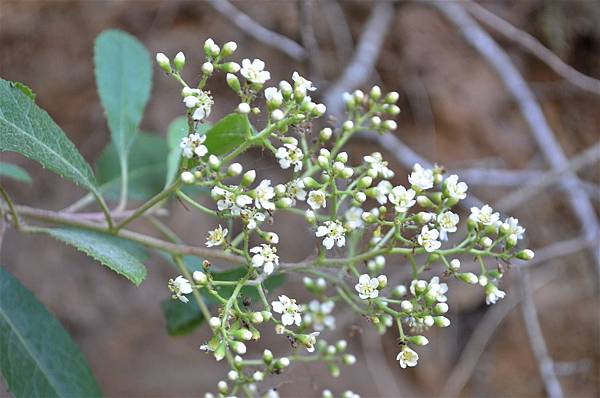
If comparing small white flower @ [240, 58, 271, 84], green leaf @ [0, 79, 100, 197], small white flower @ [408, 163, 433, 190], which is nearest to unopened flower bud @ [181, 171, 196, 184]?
small white flower @ [240, 58, 271, 84]

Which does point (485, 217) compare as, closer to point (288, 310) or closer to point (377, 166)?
point (377, 166)

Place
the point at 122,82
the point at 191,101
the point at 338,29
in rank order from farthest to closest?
1. the point at 338,29
2. the point at 122,82
3. the point at 191,101

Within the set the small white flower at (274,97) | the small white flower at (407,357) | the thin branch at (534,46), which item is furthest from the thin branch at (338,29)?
the small white flower at (407,357)

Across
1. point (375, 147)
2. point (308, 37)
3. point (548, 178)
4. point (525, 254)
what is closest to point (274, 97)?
point (525, 254)

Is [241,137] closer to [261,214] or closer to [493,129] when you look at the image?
[261,214]

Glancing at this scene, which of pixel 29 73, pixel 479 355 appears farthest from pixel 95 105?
pixel 479 355

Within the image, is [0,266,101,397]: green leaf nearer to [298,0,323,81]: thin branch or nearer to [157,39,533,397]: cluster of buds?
[157,39,533,397]: cluster of buds

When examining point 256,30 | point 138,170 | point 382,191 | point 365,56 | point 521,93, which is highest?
point 521,93
